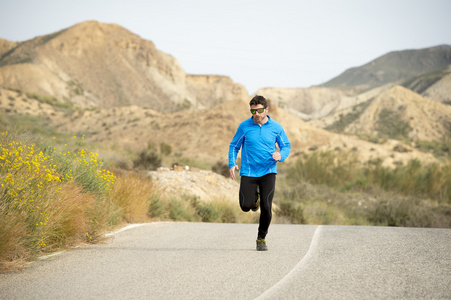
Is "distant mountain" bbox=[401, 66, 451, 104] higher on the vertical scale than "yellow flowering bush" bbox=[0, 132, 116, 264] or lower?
higher

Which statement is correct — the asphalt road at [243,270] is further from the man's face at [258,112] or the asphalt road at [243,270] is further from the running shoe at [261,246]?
the man's face at [258,112]

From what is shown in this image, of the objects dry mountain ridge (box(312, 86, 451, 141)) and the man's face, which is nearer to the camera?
the man's face

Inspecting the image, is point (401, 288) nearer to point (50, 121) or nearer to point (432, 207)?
point (432, 207)

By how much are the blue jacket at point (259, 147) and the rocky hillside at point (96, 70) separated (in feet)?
247

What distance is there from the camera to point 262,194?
24.3 ft

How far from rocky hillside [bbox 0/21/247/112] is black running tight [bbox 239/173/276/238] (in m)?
75.6

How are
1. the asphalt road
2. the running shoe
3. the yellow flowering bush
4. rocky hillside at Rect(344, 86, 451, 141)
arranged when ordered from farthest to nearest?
rocky hillside at Rect(344, 86, 451, 141) → the running shoe → the yellow flowering bush → the asphalt road

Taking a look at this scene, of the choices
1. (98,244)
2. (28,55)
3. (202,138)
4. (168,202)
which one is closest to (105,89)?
(28,55)

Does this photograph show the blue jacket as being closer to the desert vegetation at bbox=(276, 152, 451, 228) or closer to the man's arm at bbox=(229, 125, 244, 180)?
the man's arm at bbox=(229, 125, 244, 180)

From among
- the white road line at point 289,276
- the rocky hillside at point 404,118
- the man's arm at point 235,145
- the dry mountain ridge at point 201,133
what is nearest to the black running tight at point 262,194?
the man's arm at point 235,145

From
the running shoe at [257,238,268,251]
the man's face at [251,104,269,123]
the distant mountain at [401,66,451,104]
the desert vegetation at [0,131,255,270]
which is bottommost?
the running shoe at [257,238,268,251]

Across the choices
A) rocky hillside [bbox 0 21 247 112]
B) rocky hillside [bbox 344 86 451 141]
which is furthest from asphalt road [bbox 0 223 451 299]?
rocky hillside [bbox 0 21 247 112]

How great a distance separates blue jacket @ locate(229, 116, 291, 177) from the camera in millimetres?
7379

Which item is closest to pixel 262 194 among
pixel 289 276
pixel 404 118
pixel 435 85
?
pixel 289 276
